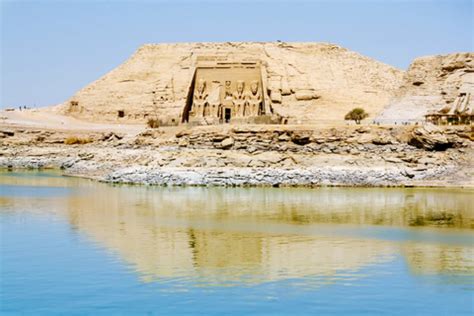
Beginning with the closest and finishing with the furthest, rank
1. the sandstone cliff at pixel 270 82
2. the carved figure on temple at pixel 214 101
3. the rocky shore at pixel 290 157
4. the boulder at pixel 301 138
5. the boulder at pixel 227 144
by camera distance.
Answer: the rocky shore at pixel 290 157 → the boulder at pixel 301 138 → the boulder at pixel 227 144 → the carved figure on temple at pixel 214 101 → the sandstone cliff at pixel 270 82

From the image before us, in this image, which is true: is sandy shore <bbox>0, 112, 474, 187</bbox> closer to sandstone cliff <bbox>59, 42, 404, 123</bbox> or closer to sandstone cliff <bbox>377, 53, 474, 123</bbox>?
sandstone cliff <bbox>377, 53, 474, 123</bbox>

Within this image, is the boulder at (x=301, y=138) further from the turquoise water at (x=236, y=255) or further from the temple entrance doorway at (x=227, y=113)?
the turquoise water at (x=236, y=255)

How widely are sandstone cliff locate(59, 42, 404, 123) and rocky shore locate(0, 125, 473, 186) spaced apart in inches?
1396

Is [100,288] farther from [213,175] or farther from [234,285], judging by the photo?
[213,175]

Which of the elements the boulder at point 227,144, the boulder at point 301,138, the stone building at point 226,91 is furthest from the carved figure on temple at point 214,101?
the boulder at point 301,138

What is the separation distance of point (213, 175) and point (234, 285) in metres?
19.9

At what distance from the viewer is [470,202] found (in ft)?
90.1

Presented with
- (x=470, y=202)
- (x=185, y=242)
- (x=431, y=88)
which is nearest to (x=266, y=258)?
(x=185, y=242)

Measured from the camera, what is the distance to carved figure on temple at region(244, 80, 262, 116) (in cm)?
4888

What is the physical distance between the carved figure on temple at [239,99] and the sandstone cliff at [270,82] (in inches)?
1033

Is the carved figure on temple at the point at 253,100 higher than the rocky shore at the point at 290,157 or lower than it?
higher

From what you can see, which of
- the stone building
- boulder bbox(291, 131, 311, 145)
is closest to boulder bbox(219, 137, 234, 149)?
boulder bbox(291, 131, 311, 145)

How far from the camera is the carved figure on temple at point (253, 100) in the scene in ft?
160

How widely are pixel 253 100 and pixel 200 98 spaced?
122 inches
